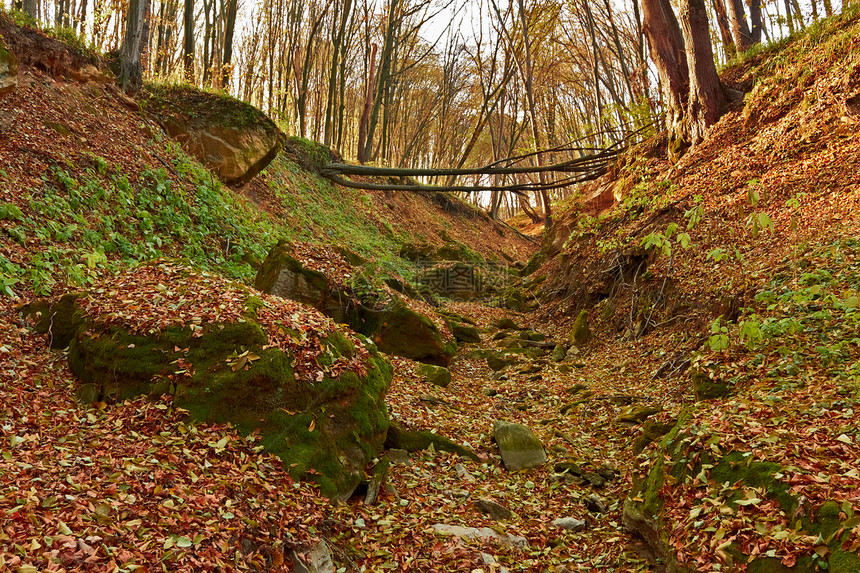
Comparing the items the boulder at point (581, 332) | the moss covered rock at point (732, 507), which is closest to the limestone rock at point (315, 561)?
the moss covered rock at point (732, 507)

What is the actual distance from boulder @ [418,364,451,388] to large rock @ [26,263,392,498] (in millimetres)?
2375

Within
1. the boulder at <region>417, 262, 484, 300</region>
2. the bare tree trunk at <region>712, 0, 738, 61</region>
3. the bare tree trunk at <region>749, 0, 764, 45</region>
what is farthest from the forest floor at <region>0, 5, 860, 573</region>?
the boulder at <region>417, 262, 484, 300</region>

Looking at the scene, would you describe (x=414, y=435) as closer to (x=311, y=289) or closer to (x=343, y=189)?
(x=311, y=289)

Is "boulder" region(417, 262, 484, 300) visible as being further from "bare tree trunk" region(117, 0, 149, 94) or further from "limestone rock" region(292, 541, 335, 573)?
"limestone rock" region(292, 541, 335, 573)

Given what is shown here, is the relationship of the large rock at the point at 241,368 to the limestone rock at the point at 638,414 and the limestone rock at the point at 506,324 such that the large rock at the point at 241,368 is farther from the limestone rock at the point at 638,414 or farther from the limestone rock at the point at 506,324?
the limestone rock at the point at 506,324

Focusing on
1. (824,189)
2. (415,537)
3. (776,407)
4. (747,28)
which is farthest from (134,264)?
(747,28)

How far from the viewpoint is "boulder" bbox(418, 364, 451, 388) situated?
25.2 ft

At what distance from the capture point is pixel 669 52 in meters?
10.8

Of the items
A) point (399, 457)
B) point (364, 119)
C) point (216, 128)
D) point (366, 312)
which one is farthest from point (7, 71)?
point (364, 119)

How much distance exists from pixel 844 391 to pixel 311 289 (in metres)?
6.62

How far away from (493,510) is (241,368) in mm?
2512

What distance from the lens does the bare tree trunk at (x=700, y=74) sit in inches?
393

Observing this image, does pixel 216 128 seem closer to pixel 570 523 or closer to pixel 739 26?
pixel 570 523

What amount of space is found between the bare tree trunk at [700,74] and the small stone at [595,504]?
8.69m
